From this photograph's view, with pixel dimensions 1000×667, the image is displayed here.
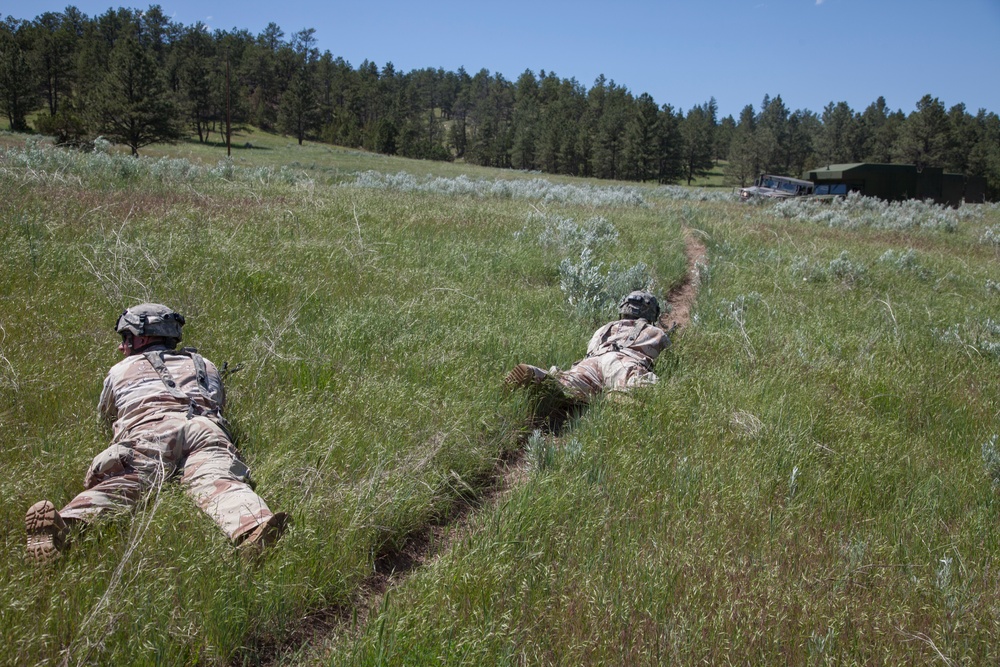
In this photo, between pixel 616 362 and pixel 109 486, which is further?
pixel 616 362

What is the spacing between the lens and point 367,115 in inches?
4360

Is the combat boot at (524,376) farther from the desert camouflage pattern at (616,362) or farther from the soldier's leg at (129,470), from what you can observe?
the soldier's leg at (129,470)

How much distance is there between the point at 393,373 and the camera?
5.36 metres

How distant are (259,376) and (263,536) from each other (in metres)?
2.15

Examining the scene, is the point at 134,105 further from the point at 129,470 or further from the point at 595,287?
the point at 129,470

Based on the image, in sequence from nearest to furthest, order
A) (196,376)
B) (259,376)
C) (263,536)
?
(263,536) < (196,376) < (259,376)

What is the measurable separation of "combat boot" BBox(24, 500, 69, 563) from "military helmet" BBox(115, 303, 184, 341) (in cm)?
173

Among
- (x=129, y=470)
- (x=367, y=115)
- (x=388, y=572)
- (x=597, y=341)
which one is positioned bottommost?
(x=388, y=572)

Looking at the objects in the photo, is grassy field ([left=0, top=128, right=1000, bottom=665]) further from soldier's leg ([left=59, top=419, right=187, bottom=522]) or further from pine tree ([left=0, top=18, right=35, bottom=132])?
pine tree ([left=0, top=18, right=35, bottom=132])

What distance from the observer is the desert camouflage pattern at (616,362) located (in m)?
5.54

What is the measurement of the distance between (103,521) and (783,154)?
110664mm

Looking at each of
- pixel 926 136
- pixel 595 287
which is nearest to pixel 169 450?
pixel 595 287

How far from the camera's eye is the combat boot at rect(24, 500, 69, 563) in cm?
281

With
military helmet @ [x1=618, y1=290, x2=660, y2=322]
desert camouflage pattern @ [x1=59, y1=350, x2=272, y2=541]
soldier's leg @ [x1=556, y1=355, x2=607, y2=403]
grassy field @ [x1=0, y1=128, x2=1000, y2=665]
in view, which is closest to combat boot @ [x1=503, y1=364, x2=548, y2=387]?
grassy field @ [x1=0, y1=128, x2=1000, y2=665]
